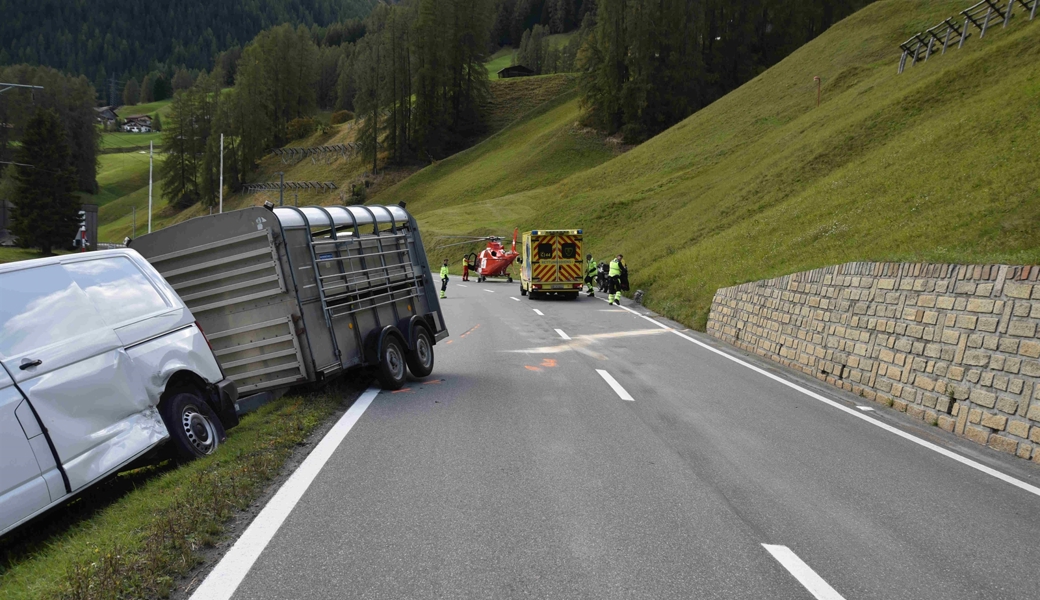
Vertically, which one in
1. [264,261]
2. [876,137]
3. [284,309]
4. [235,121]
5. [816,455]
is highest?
[235,121]

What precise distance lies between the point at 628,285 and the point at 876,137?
39.1 ft

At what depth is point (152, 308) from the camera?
6.57 meters

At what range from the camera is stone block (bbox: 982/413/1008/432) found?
7.63 meters

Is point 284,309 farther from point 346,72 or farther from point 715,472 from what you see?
point 346,72

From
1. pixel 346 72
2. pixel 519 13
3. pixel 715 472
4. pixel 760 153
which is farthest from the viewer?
pixel 519 13

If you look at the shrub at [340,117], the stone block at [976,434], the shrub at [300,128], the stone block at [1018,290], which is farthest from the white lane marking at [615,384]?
the shrub at [340,117]

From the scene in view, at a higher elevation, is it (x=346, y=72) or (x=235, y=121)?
(x=346, y=72)

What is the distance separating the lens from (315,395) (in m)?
9.41

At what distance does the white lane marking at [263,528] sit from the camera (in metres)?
3.96

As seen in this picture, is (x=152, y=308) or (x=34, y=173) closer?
(x=152, y=308)

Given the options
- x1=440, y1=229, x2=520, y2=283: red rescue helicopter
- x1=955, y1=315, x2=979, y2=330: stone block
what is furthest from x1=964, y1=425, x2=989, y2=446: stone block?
x1=440, y1=229, x2=520, y2=283: red rescue helicopter

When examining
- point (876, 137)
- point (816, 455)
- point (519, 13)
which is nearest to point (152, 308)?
point (816, 455)

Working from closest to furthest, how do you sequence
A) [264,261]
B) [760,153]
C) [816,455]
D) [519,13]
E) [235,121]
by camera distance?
[816,455] → [264,261] → [760,153] → [235,121] → [519,13]

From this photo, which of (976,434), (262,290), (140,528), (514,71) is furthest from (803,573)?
(514,71)
